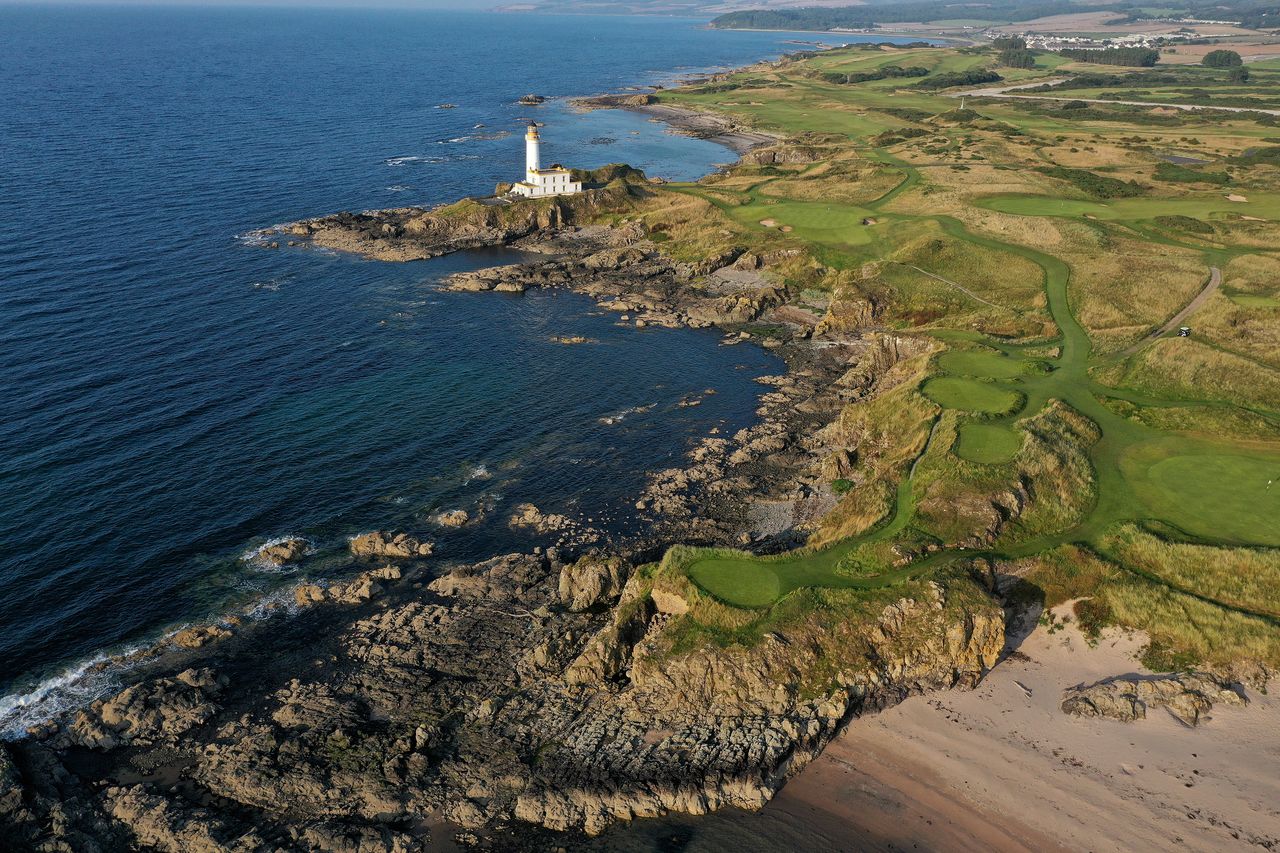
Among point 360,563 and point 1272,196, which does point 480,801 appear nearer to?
point 360,563

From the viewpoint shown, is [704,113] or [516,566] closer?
[516,566]

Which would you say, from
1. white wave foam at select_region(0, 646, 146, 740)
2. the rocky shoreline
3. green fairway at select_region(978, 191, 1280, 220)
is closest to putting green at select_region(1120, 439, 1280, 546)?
the rocky shoreline

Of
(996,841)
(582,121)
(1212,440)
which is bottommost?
(996,841)

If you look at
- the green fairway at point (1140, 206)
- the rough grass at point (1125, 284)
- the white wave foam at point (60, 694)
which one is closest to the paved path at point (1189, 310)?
the rough grass at point (1125, 284)

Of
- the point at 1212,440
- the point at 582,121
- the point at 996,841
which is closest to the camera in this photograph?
the point at 996,841

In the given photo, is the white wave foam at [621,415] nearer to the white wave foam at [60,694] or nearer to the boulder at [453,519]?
the boulder at [453,519]

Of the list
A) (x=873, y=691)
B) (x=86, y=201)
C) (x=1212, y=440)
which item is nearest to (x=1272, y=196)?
(x=1212, y=440)

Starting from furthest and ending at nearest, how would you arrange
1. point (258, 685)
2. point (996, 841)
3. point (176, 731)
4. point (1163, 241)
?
point (1163, 241)
point (258, 685)
point (176, 731)
point (996, 841)
